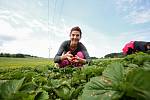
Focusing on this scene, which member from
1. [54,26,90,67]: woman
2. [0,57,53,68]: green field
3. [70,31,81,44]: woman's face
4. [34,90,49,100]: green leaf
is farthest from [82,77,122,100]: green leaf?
[0,57,53,68]: green field

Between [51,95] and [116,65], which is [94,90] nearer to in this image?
[116,65]

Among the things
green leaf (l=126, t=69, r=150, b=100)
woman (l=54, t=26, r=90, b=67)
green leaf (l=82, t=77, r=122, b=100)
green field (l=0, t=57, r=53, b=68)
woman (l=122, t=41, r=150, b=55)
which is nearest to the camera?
green leaf (l=126, t=69, r=150, b=100)

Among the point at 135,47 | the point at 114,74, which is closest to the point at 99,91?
the point at 114,74

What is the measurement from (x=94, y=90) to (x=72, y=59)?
11.9 ft

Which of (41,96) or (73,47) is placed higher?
(73,47)

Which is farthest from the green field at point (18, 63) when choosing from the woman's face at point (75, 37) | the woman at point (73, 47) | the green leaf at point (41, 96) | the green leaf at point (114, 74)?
the green leaf at point (114, 74)

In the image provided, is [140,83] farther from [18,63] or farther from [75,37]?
[18,63]

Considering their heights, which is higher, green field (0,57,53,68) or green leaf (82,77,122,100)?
green field (0,57,53,68)

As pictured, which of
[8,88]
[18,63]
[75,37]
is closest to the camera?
[8,88]

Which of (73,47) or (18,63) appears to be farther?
(18,63)

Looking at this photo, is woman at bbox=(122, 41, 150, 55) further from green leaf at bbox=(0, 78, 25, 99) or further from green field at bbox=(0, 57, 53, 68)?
green field at bbox=(0, 57, 53, 68)

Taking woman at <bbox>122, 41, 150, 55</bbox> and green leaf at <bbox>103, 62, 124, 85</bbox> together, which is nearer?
green leaf at <bbox>103, 62, 124, 85</bbox>

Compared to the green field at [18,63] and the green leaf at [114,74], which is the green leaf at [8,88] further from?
the green field at [18,63]

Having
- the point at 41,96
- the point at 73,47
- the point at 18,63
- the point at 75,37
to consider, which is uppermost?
the point at 18,63
